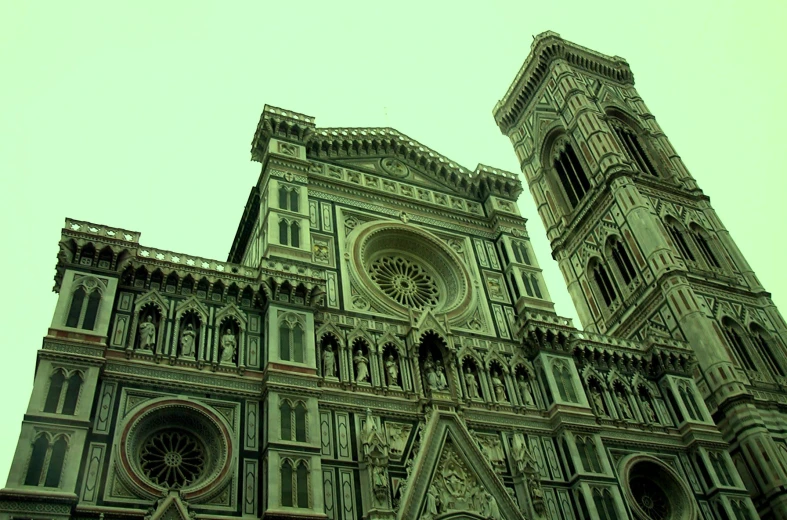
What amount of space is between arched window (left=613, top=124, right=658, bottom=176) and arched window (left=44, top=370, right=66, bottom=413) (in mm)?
28779

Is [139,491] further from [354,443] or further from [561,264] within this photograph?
[561,264]

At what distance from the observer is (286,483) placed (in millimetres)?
16031

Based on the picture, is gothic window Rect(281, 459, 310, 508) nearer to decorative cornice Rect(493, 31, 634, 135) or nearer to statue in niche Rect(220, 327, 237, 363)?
statue in niche Rect(220, 327, 237, 363)

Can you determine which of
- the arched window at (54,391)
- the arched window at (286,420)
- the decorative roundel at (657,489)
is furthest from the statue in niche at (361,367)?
the decorative roundel at (657,489)

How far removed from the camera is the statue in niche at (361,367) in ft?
64.2

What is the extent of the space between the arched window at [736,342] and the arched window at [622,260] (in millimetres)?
4320

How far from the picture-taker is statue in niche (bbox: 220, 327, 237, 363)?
712 inches

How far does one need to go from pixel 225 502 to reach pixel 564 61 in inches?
1292

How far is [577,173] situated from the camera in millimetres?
37625

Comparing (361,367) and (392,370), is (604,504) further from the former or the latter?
(361,367)

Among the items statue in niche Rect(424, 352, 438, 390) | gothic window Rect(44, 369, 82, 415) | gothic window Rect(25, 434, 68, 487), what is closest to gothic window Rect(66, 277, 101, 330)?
gothic window Rect(44, 369, 82, 415)

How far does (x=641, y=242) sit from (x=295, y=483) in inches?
811

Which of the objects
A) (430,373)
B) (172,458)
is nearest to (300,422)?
(172,458)

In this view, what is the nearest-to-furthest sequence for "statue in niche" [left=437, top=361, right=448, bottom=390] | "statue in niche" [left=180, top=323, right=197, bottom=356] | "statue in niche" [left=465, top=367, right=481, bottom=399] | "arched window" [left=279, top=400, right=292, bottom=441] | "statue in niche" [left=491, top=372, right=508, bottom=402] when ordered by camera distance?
"arched window" [left=279, top=400, right=292, bottom=441] < "statue in niche" [left=180, top=323, right=197, bottom=356] < "statue in niche" [left=437, top=361, right=448, bottom=390] < "statue in niche" [left=465, top=367, right=481, bottom=399] < "statue in niche" [left=491, top=372, right=508, bottom=402]
